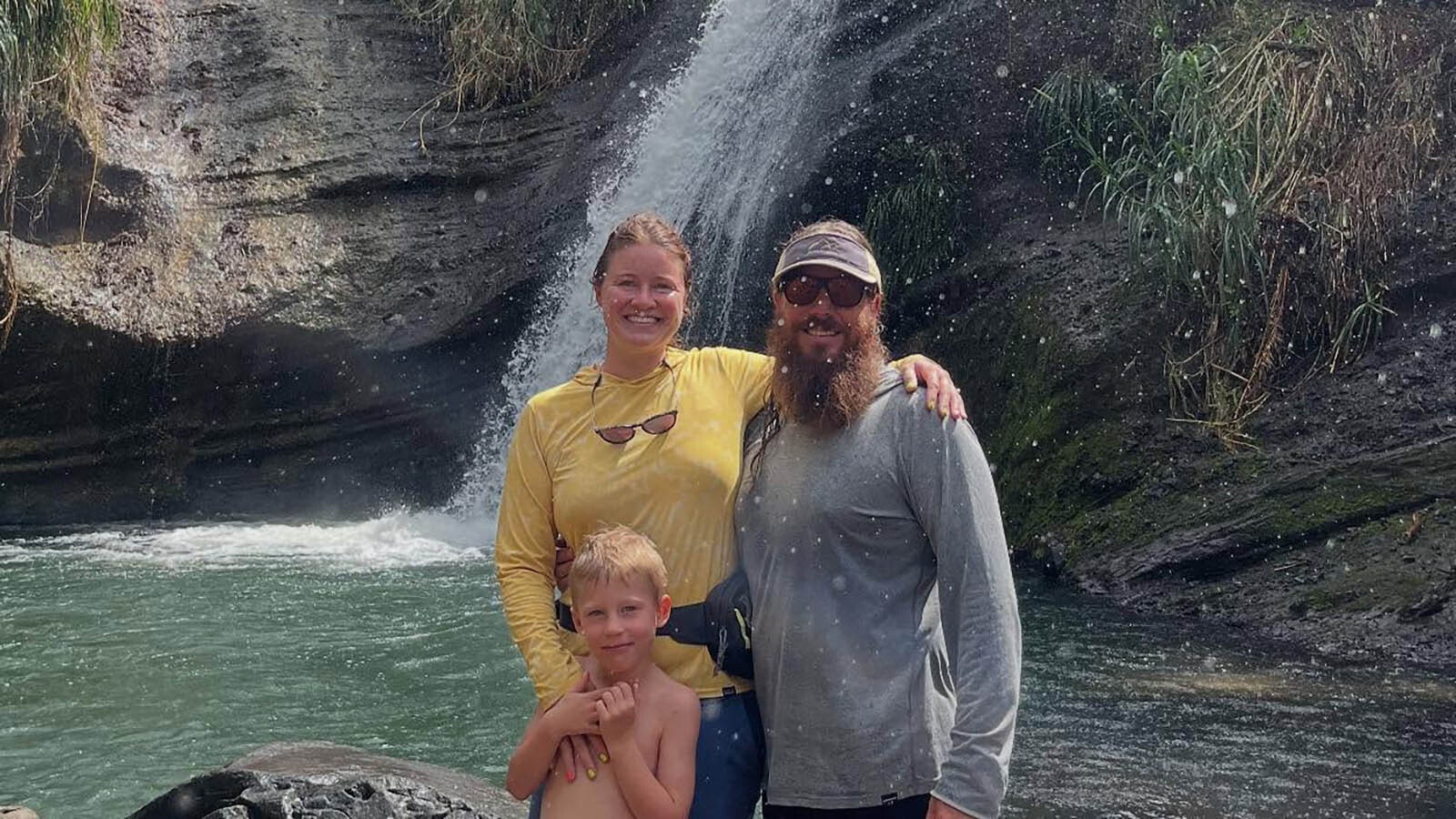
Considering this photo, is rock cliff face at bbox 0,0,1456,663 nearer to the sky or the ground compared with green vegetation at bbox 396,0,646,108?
nearer to the ground

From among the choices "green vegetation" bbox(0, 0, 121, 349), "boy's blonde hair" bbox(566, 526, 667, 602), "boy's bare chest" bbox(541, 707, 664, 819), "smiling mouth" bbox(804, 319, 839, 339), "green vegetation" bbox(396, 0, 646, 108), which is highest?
"green vegetation" bbox(396, 0, 646, 108)

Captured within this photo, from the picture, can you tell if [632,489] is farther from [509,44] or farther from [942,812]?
[509,44]

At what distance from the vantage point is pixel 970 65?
36.7 ft

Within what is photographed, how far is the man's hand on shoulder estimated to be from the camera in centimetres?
227

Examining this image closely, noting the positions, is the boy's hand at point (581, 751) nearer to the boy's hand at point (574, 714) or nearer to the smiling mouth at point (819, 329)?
the boy's hand at point (574, 714)

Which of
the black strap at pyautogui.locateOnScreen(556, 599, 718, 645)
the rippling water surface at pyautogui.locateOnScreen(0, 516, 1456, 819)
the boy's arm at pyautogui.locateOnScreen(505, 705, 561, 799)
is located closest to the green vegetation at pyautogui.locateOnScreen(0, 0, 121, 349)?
the rippling water surface at pyautogui.locateOnScreen(0, 516, 1456, 819)

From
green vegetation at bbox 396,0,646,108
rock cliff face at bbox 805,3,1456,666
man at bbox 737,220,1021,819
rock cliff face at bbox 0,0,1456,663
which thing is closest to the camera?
man at bbox 737,220,1021,819

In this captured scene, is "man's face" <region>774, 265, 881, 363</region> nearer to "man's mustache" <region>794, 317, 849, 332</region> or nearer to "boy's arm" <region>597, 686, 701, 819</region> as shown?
"man's mustache" <region>794, 317, 849, 332</region>

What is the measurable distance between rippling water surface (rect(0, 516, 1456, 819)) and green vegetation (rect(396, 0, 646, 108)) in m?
5.81

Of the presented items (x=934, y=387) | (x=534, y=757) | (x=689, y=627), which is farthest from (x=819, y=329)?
(x=534, y=757)

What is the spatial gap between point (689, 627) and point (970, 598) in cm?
49

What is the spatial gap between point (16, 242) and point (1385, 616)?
390 inches

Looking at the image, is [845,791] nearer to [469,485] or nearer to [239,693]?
[239,693]

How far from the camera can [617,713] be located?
2.41 m
